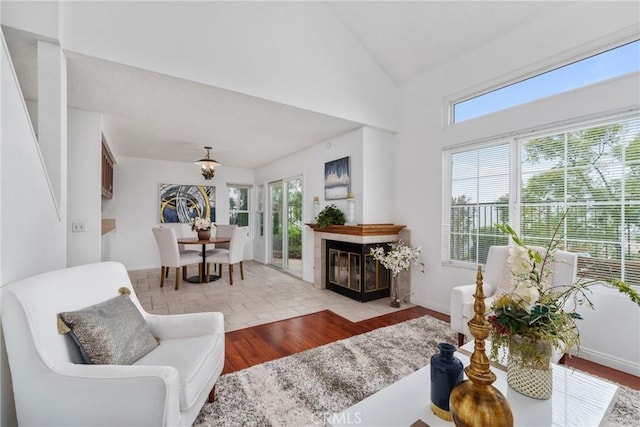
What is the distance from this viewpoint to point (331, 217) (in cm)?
423

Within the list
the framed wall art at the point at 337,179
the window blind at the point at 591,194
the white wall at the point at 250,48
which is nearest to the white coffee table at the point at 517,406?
the window blind at the point at 591,194

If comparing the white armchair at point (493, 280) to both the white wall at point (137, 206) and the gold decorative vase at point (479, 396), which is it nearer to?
the gold decorative vase at point (479, 396)

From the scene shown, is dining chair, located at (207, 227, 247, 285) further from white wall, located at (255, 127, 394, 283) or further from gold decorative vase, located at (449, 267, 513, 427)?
gold decorative vase, located at (449, 267, 513, 427)

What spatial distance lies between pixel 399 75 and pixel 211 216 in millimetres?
5085

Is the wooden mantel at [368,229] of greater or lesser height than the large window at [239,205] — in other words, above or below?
below

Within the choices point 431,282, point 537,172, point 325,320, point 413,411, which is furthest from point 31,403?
point 537,172

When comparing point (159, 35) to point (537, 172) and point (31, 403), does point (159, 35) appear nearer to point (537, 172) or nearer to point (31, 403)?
point (31, 403)

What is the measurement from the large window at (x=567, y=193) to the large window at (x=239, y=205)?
17.6 feet

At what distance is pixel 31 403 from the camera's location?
113cm

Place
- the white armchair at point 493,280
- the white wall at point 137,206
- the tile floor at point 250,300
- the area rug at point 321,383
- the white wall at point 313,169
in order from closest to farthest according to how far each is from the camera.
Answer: the area rug at point 321,383 < the white armchair at point 493,280 < the tile floor at point 250,300 < the white wall at point 313,169 < the white wall at point 137,206

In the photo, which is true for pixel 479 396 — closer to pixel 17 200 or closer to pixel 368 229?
pixel 17 200

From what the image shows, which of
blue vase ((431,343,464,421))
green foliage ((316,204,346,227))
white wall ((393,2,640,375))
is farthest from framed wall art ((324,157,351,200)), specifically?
blue vase ((431,343,464,421))

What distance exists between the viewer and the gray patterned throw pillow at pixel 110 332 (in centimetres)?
128

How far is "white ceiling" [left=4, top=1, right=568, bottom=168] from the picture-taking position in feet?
8.46
